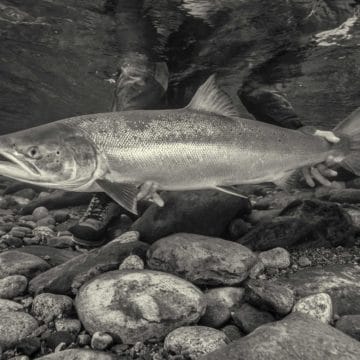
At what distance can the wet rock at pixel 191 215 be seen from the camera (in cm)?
469

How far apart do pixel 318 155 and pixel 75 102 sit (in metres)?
21.7

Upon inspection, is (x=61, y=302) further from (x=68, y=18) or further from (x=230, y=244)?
(x=68, y=18)

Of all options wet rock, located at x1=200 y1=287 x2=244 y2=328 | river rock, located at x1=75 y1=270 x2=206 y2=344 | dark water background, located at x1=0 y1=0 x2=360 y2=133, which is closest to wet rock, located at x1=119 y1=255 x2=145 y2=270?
river rock, located at x1=75 y1=270 x2=206 y2=344

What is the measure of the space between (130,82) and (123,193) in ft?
18.6

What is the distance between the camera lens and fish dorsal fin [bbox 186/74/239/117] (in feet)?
13.5

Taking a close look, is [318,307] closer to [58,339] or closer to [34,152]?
[58,339]

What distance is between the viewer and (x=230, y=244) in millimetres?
3859

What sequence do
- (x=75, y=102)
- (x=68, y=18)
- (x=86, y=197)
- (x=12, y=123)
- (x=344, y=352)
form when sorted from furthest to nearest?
(x=12, y=123) → (x=75, y=102) → (x=68, y=18) → (x=86, y=197) → (x=344, y=352)

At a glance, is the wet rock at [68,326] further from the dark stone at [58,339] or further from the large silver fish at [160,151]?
the large silver fish at [160,151]

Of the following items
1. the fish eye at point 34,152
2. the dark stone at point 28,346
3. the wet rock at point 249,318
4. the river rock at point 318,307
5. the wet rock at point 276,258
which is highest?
the fish eye at point 34,152

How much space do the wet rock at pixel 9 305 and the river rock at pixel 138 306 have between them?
606 millimetres

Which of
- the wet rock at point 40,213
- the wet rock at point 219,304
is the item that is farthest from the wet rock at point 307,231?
the wet rock at point 40,213

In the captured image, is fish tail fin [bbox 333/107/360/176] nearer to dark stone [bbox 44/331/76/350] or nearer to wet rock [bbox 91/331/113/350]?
wet rock [bbox 91/331/113/350]

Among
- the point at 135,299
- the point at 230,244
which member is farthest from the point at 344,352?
the point at 230,244
